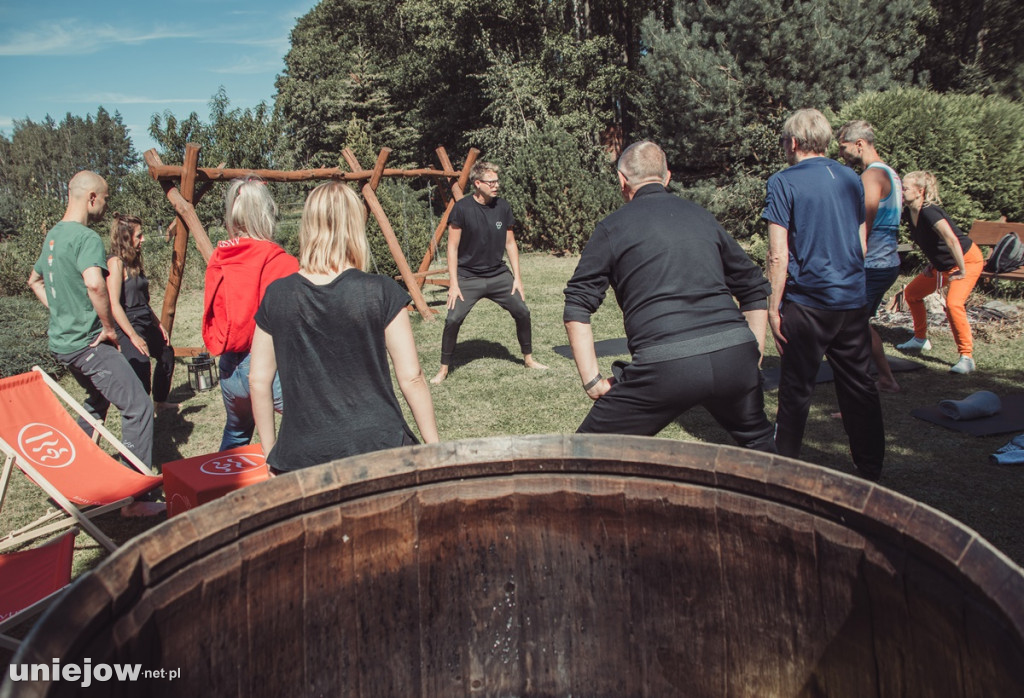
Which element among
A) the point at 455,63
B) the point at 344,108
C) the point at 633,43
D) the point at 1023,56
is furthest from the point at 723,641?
the point at 344,108

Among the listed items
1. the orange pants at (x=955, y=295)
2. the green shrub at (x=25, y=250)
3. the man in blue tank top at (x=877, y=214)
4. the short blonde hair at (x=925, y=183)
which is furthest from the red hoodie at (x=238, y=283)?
the green shrub at (x=25, y=250)

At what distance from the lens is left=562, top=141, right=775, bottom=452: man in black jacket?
2.89 meters

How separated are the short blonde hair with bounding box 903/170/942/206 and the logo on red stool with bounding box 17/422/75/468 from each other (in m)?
6.50

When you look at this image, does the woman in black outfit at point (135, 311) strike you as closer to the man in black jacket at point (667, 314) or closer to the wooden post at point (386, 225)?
the man in black jacket at point (667, 314)

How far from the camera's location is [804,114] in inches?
148

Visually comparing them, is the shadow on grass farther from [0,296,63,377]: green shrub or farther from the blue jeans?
[0,296,63,377]: green shrub

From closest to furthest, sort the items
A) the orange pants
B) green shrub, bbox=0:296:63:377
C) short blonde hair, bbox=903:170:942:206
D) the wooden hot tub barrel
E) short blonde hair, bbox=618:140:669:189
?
1. the wooden hot tub barrel
2. short blonde hair, bbox=618:140:669:189
3. short blonde hair, bbox=903:170:942:206
4. the orange pants
5. green shrub, bbox=0:296:63:377

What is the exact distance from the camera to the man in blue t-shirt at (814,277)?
12.2ft

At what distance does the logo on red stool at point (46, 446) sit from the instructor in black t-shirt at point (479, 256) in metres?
3.57

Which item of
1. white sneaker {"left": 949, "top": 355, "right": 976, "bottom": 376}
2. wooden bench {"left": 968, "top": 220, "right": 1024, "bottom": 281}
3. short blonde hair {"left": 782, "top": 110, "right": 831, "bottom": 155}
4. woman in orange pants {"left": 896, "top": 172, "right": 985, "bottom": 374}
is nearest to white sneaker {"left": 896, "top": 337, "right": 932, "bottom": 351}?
woman in orange pants {"left": 896, "top": 172, "right": 985, "bottom": 374}

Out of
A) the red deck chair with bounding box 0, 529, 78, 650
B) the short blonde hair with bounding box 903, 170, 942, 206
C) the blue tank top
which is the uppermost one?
the short blonde hair with bounding box 903, 170, 942, 206

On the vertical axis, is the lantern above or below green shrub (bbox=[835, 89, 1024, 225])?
below

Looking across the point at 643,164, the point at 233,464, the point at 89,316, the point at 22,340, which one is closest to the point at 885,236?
the point at 643,164

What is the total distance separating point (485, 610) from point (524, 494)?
0.33 m
